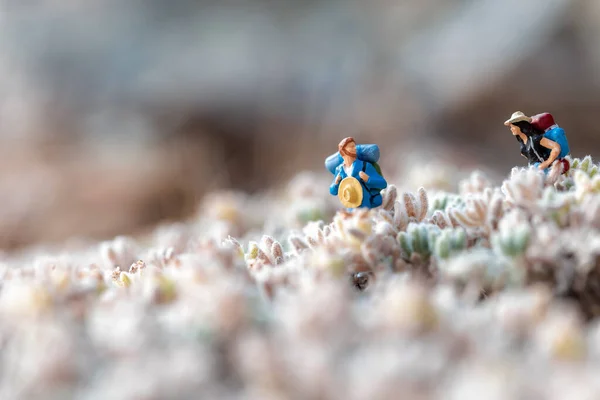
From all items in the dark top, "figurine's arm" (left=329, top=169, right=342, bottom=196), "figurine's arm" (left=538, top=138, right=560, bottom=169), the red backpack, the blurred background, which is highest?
the blurred background

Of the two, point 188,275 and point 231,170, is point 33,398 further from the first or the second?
point 231,170

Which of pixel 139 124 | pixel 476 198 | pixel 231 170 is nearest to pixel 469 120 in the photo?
pixel 231 170

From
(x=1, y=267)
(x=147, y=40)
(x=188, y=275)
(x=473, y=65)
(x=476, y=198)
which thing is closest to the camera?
(x=188, y=275)

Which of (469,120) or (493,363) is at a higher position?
(469,120)

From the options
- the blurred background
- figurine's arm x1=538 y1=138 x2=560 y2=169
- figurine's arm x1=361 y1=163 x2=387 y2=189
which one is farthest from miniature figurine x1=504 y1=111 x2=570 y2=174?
the blurred background

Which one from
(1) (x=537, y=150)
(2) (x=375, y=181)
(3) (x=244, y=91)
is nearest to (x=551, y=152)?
(1) (x=537, y=150)

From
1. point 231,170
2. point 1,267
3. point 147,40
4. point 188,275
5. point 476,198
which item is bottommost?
point 188,275

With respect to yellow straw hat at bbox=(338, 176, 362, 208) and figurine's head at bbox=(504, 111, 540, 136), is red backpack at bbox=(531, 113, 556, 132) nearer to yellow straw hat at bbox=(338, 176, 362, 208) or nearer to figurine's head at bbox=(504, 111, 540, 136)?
figurine's head at bbox=(504, 111, 540, 136)
